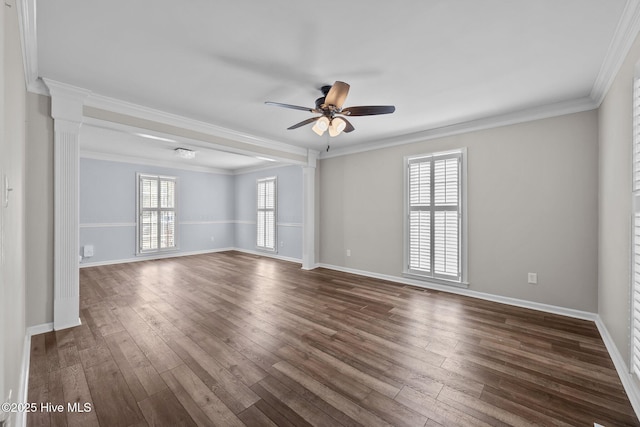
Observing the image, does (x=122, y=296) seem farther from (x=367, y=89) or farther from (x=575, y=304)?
(x=575, y=304)

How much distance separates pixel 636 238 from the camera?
1.89 meters

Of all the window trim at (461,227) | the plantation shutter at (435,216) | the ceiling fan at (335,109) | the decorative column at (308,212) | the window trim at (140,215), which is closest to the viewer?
the ceiling fan at (335,109)

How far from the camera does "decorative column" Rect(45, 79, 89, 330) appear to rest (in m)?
2.83

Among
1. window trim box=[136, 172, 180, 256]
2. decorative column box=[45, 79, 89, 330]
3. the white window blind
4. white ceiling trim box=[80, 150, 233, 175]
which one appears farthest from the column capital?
the white window blind

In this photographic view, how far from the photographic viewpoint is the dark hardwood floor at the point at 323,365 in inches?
68.4

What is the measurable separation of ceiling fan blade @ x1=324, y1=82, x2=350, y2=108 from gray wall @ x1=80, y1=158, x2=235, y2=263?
598cm

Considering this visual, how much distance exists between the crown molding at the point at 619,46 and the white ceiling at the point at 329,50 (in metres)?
0.04

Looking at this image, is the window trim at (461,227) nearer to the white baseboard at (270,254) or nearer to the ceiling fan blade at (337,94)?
the ceiling fan blade at (337,94)

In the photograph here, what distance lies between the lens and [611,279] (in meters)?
2.56

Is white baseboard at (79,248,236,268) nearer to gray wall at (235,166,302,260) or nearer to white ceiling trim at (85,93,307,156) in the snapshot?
gray wall at (235,166,302,260)

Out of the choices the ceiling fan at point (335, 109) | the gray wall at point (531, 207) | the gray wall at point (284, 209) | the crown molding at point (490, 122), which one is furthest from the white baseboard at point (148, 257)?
the ceiling fan at point (335, 109)

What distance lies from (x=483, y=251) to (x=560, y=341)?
4.72 feet

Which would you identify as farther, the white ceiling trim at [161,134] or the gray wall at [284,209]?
the gray wall at [284,209]

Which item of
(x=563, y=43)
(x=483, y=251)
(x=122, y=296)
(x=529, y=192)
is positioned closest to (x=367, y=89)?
(x=563, y=43)
